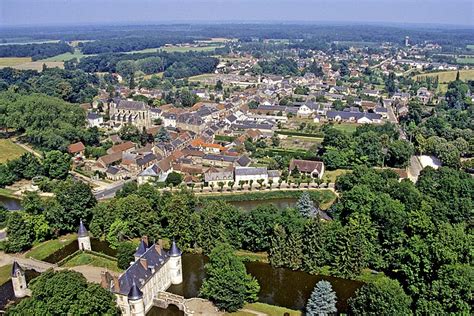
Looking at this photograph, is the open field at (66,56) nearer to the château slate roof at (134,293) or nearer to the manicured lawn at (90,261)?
the manicured lawn at (90,261)

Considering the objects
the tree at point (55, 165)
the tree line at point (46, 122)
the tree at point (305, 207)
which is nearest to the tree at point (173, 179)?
the tree at point (55, 165)

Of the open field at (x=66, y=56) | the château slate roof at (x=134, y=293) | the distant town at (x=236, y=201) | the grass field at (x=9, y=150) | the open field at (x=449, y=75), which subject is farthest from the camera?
the open field at (x=66, y=56)

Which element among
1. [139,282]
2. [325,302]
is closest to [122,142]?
[139,282]

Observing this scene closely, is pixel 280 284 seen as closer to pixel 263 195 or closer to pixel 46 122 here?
pixel 263 195

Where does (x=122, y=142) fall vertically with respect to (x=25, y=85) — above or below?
below

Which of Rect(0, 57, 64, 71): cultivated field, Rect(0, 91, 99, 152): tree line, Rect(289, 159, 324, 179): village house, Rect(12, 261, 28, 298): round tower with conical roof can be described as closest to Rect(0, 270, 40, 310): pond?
Rect(12, 261, 28, 298): round tower with conical roof

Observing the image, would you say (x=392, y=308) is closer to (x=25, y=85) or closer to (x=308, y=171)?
(x=308, y=171)

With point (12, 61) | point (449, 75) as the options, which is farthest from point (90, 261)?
point (12, 61)
